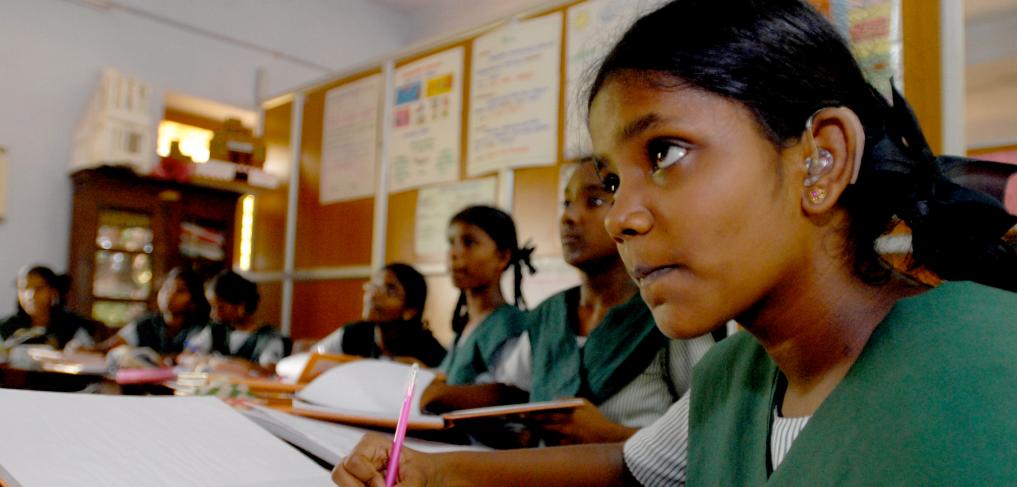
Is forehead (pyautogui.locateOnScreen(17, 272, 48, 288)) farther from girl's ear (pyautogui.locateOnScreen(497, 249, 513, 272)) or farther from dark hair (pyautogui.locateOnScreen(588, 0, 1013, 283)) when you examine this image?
dark hair (pyautogui.locateOnScreen(588, 0, 1013, 283))

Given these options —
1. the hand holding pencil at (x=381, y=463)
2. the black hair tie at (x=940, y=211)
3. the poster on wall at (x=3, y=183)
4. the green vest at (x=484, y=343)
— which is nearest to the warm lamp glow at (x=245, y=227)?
the poster on wall at (x=3, y=183)

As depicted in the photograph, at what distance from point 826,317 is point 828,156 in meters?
0.11

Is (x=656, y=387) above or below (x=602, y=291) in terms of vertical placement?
below

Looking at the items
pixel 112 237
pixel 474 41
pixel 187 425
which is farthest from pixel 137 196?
pixel 187 425

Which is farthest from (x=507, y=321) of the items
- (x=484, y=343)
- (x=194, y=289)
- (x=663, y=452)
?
(x=194, y=289)

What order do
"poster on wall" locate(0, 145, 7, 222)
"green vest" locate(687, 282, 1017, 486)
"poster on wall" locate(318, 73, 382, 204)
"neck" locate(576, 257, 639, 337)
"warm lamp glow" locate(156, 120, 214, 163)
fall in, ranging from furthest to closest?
"warm lamp glow" locate(156, 120, 214, 163) < "poster on wall" locate(0, 145, 7, 222) < "poster on wall" locate(318, 73, 382, 204) < "neck" locate(576, 257, 639, 337) < "green vest" locate(687, 282, 1017, 486)

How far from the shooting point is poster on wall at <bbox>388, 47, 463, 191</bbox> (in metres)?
2.52

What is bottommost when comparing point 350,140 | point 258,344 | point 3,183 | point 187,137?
point 258,344

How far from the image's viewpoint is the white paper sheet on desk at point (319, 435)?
632 millimetres

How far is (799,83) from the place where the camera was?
490 millimetres

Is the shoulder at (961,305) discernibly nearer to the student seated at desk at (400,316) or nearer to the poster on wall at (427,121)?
the student seated at desk at (400,316)

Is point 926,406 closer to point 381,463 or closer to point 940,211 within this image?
point 940,211

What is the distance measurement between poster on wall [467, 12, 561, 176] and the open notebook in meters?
1.21

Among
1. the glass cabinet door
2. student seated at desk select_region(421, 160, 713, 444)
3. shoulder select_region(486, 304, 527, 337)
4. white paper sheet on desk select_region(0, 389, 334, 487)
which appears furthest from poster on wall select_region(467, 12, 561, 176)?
the glass cabinet door
